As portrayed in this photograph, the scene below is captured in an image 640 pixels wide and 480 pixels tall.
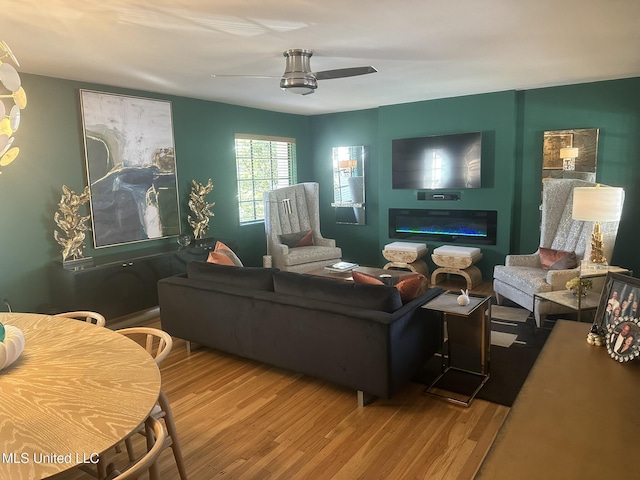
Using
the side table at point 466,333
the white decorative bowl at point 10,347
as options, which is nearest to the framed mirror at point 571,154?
the side table at point 466,333

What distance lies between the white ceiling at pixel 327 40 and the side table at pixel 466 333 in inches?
72.9

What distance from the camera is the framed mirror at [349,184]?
7.21m

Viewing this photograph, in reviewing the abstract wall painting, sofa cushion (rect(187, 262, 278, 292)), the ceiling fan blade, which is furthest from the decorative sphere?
the ceiling fan blade

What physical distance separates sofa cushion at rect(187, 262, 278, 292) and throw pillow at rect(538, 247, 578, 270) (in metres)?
2.95

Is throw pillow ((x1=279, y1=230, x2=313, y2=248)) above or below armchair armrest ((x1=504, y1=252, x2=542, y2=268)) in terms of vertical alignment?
above

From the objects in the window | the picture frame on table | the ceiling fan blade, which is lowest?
the picture frame on table

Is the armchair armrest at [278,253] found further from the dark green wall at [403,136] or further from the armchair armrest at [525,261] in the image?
the armchair armrest at [525,261]

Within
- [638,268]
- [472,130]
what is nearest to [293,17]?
[472,130]

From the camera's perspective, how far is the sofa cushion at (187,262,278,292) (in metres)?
3.42

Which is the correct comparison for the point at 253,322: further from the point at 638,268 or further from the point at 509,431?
the point at 638,268

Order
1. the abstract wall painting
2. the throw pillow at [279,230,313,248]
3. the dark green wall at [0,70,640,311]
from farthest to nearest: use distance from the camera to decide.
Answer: the throw pillow at [279,230,313,248], the abstract wall painting, the dark green wall at [0,70,640,311]

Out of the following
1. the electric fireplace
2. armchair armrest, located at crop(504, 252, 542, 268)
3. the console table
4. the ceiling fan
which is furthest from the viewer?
the electric fireplace

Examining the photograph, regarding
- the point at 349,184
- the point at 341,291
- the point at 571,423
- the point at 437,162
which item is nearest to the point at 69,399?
the point at 571,423

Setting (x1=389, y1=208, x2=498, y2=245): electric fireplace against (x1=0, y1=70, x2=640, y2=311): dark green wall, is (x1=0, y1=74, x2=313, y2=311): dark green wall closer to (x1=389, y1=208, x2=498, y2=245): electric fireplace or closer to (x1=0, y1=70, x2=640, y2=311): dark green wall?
(x1=0, y1=70, x2=640, y2=311): dark green wall
